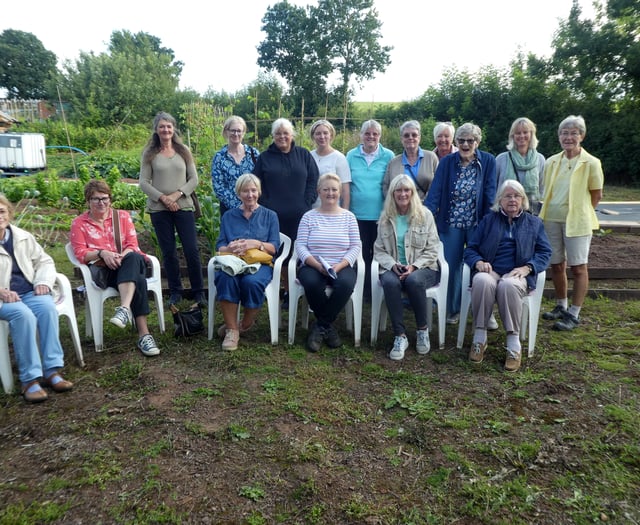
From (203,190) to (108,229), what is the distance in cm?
250

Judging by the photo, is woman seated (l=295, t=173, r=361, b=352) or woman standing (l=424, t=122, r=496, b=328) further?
woman standing (l=424, t=122, r=496, b=328)

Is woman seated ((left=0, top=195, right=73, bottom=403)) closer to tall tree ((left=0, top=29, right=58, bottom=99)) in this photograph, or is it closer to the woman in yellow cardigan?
the woman in yellow cardigan

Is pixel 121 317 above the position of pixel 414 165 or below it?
below

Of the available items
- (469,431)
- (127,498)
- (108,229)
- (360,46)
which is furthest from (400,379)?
(360,46)

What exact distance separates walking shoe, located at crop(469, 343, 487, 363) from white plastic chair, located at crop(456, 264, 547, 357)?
218mm

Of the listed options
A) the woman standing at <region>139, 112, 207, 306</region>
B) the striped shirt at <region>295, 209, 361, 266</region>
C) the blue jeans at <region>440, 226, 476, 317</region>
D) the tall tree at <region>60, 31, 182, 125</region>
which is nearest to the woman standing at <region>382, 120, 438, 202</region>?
the blue jeans at <region>440, 226, 476, 317</region>

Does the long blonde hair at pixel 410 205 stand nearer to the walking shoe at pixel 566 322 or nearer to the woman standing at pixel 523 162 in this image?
the woman standing at pixel 523 162

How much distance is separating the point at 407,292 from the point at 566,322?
4.89 feet

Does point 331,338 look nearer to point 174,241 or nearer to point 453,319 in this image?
point 453,319

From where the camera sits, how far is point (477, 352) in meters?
3.45

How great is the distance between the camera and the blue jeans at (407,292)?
3570 mm

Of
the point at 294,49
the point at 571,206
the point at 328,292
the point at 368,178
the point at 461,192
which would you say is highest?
the point at 294,49

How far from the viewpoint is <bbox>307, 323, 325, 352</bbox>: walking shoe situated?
11.9 feet

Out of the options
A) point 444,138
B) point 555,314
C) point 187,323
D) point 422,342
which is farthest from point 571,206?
point 187,323
